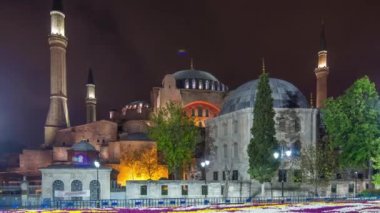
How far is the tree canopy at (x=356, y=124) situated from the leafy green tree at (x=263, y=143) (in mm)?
7432

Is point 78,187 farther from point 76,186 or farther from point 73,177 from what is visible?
point 73,177

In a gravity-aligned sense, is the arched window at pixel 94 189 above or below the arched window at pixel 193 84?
below

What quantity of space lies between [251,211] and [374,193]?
16.2 meters

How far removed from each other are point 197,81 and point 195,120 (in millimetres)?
10604

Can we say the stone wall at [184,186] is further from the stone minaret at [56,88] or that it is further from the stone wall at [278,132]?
the stone minaret at [56,88]

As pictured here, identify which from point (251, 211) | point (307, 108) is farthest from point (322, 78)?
point (251, 211)

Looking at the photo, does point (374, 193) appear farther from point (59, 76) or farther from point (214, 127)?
point (59, 76)

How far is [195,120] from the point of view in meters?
66.9

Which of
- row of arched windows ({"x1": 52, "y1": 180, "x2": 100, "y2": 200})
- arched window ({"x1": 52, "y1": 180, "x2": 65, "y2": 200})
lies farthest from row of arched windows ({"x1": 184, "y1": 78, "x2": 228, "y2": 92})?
arched window ({"x1": 52, "y1": 180, "x2": 65, "y2": 200})

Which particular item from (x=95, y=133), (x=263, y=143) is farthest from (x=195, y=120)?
(x=263, y=143)

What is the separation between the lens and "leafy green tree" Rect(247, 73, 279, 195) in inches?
1422

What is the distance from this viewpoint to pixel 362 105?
37438 mm

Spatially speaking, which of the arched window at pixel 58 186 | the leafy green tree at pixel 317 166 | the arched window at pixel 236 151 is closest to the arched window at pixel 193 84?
the arched window at pixel 236 151

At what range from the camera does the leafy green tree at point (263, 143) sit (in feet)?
119
